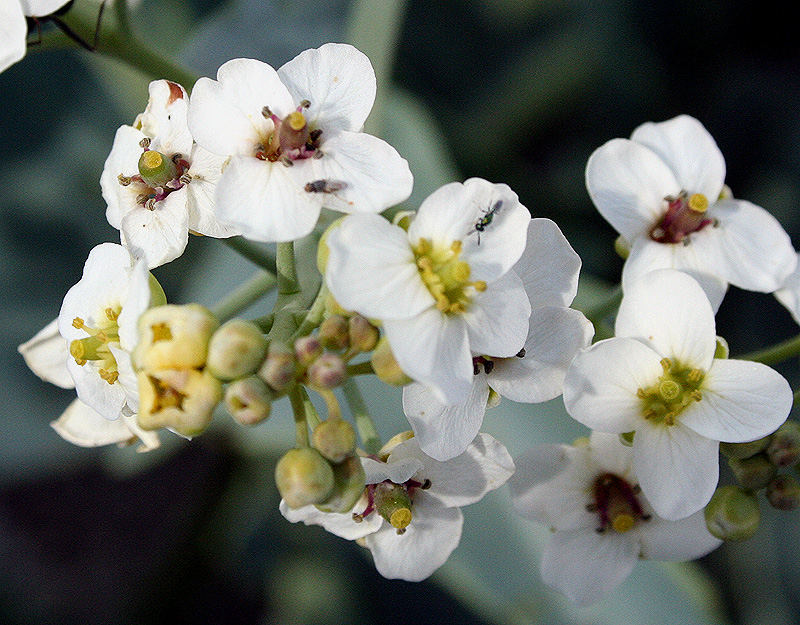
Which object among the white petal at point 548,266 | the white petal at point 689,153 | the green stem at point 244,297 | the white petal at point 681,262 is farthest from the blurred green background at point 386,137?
the white petal at point 548,266

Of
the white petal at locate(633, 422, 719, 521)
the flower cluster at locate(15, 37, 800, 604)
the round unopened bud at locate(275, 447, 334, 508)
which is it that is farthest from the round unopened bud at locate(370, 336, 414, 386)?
the white petal at locate(633, 422, 719, 521)

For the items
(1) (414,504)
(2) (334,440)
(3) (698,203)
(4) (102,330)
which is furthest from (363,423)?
(3) (698,203)

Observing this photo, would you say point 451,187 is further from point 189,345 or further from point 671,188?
point 671,188

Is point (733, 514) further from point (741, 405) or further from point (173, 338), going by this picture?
point (173, 338)

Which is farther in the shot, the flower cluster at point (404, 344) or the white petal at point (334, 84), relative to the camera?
the white petal at point (334, 84)

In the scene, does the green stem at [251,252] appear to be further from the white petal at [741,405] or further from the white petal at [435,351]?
the white petal at [741,405]

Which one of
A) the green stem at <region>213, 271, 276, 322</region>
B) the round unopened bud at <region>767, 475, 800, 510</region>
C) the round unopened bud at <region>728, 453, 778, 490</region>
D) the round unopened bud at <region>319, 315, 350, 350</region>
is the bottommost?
the green stem at <region>213, 271, 276, 322</region>

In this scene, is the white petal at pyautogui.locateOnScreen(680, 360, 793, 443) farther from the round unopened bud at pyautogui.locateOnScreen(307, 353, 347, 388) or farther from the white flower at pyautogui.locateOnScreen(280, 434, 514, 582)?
the round unopened bud at pyautogui.locateOnScreen(307, 353, 347, 388)
